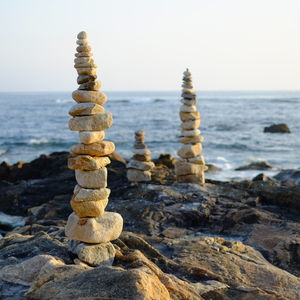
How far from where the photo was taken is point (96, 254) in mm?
6910

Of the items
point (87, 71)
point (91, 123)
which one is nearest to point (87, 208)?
point (91, 123)

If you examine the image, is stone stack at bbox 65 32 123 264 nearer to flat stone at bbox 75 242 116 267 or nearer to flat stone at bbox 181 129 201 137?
flat stone at bbox 75 242 116 267

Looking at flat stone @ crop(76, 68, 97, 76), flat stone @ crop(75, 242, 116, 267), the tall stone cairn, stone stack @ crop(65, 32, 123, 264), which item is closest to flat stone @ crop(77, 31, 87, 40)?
stone stack @ crop(65, 32, 123, 264)

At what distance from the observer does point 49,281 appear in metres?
5.79

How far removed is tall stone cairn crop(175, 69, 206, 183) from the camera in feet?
44.3

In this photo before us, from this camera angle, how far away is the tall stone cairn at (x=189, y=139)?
13.5 meters

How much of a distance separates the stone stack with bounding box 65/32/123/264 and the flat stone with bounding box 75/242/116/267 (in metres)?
0.04

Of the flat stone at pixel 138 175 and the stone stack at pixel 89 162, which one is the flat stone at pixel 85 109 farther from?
the flat stone at pixel 138 175

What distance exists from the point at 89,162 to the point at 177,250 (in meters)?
2.13

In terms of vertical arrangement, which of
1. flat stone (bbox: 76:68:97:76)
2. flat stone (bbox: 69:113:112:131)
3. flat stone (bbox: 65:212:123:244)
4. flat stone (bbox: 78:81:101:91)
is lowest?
flat stone (bbox: 65:212:123:244)

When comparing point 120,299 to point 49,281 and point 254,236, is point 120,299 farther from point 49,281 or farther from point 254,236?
point 254,236

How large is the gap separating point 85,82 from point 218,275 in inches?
137

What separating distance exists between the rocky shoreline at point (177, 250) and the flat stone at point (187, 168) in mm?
980

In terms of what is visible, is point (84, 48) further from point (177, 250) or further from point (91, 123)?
→ point (177, 250)
